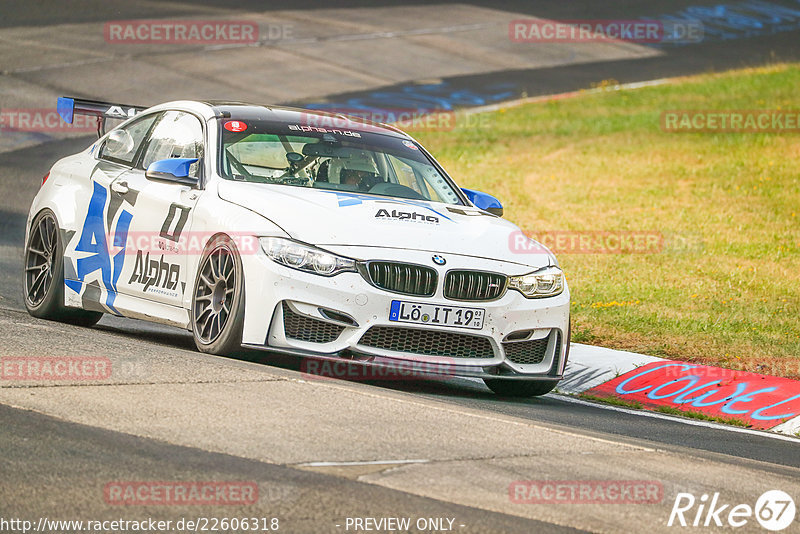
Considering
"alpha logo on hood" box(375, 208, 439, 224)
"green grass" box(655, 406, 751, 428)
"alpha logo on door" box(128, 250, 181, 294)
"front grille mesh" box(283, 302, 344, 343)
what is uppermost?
"alpha logo on hood" box(375, 208, 439, 224)

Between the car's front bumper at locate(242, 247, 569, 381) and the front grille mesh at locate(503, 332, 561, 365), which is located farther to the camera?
the front grille mesh at locate(503, 332, 561, 365)

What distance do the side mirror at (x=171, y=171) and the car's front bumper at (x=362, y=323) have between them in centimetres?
100

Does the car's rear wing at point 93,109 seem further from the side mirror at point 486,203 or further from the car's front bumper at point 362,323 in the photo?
the car's front bumper at point 362,323

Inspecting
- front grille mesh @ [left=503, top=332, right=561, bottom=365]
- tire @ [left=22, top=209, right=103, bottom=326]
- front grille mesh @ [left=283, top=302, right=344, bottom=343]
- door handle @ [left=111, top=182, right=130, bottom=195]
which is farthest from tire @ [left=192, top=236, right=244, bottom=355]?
tire @ [left=22, top=209, right=103, bottom=326]

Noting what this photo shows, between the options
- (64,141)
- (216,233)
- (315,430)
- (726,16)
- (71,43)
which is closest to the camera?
(315,430)

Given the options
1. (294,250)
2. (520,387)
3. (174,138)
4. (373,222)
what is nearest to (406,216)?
(373,222)

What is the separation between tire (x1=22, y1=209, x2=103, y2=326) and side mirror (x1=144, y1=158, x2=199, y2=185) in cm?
142

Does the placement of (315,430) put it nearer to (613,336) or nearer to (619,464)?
(619,464)

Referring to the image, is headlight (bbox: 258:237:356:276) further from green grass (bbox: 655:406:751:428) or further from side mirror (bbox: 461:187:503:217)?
green grass (bbox: 655:406:751:428)

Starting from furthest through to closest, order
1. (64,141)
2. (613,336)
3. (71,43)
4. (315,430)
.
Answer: (71,43), (64,141), (613,336), (315,430)

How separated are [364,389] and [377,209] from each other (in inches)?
55.3

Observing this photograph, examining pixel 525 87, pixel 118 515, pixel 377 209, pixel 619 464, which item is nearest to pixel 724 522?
pixel 619 464

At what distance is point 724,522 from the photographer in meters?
5.19

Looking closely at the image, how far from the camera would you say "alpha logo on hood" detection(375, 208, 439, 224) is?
8.00 m
